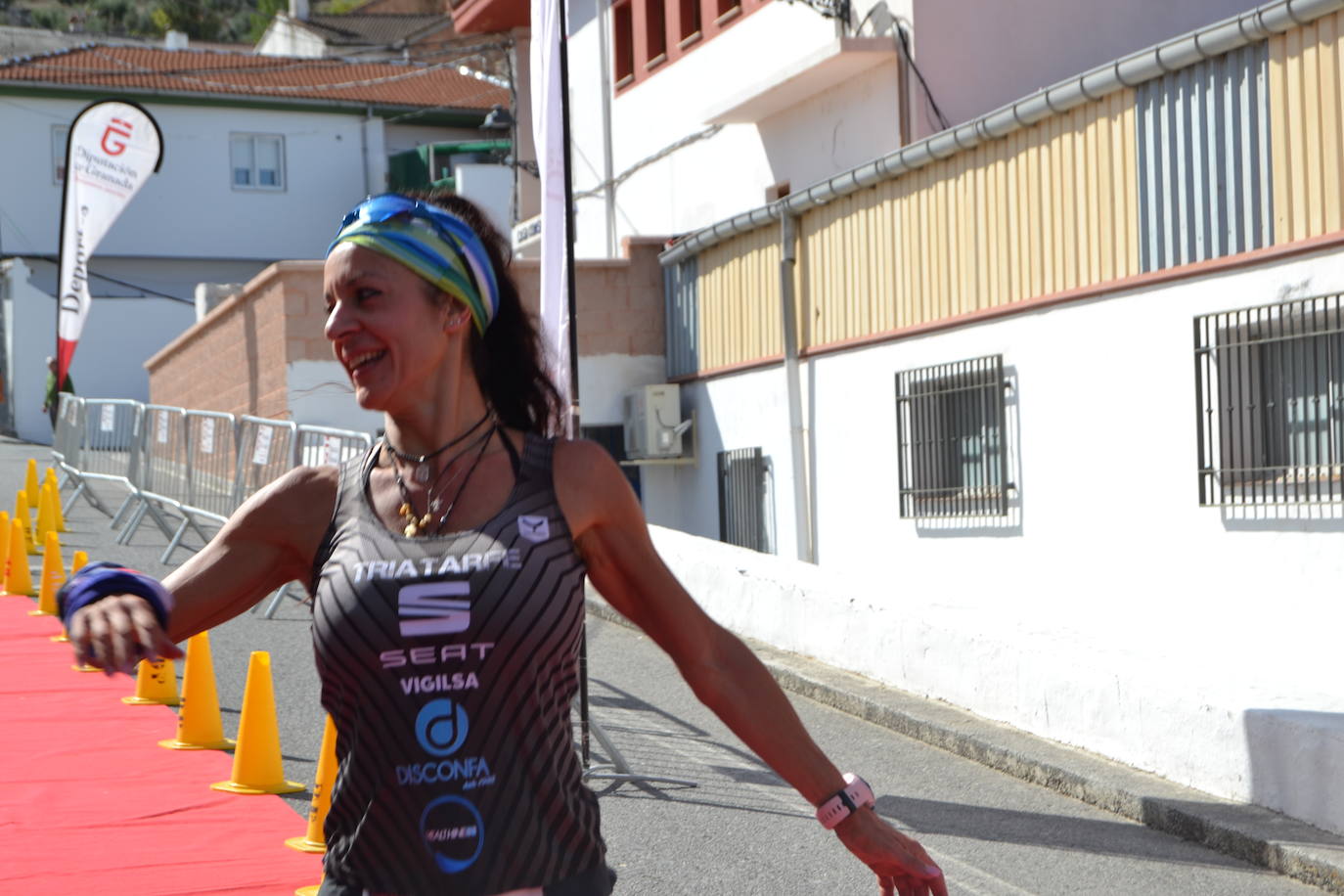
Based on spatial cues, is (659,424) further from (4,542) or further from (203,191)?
(203,191)

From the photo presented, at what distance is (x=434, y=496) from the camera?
107 inches

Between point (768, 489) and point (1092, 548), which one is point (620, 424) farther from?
point (1092, 548)

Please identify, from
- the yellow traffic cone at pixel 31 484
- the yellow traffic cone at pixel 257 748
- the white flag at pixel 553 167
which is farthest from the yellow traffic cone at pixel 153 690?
the yellow traffic cone at pixel 31 484

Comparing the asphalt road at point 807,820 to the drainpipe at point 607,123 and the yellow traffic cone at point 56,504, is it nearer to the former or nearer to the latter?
the yellow traffic cone at point 56,504

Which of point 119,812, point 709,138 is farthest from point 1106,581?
point 709,138

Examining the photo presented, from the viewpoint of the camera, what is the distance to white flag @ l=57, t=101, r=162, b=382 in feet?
72.4

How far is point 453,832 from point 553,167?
19.7 ft

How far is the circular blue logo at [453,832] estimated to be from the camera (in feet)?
8.25

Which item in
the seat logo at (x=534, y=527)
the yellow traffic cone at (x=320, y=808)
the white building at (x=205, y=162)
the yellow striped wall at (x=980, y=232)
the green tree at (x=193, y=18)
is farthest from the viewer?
the green tree at (x=193, y=18)

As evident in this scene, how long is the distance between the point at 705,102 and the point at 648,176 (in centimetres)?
228

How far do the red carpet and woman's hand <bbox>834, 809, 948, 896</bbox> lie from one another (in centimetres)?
365

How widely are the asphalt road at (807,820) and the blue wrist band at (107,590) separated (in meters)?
3.64

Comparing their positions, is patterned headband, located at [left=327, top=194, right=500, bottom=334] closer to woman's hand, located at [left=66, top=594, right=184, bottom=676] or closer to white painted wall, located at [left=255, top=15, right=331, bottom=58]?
woman's hand, located at [left=66, top=594, right=184, bottom=676]

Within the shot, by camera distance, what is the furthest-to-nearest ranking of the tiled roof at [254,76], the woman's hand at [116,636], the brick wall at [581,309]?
the tiled roof at [254,76] < the brick wall at [581,309] < the woman's hand at [116,636]
